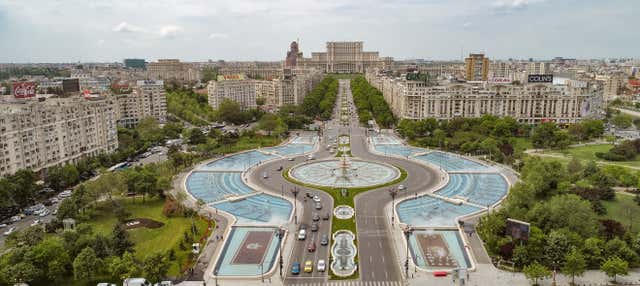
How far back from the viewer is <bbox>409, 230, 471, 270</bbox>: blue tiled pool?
162 feet

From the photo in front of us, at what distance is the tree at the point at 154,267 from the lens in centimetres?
4441

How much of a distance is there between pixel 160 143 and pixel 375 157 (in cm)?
5817

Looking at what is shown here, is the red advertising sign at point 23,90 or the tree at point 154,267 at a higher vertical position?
the red advertising sign at point 23,90

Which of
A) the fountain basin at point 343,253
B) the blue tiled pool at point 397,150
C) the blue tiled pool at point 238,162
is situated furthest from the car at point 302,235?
the blue tiled pool at point 397,150

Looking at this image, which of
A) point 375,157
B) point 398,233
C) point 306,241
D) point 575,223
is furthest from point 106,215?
point 575,223

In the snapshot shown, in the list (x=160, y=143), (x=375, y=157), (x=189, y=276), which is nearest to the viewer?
(x=189, y=276)

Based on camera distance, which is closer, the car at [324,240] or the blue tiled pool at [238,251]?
the blue tiled pool at [238,251]

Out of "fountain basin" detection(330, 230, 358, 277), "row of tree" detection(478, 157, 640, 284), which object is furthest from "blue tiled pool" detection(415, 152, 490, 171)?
"fountain basin" detection(330, 230, 358, 277)

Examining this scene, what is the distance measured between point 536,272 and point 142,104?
130 meters

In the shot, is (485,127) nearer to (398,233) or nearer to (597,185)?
(597,185)

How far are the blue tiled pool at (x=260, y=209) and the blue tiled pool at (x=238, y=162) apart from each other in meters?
20.3

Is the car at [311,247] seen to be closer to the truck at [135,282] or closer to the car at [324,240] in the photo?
A: the car at [324,240]

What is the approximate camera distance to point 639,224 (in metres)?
58.9

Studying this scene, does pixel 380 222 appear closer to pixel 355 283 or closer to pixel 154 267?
pixel 355 283
